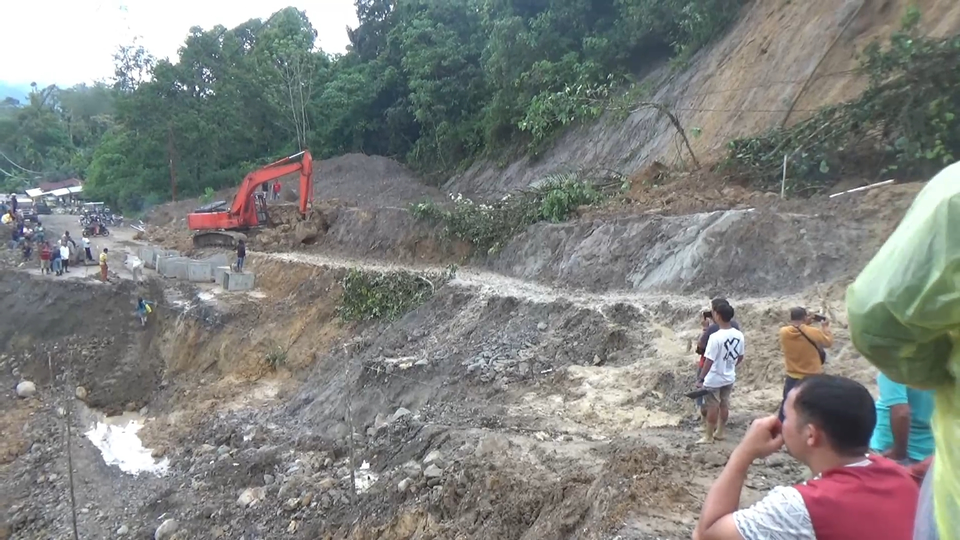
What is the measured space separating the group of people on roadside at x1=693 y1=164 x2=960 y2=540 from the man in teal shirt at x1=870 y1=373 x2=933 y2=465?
3.43ft

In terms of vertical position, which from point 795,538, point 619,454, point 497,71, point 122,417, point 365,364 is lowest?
point 122,417

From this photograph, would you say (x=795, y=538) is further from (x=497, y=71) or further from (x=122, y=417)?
(x=497, y=71)

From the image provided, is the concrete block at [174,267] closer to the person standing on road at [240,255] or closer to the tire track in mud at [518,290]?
the person standing on road at [240,255]

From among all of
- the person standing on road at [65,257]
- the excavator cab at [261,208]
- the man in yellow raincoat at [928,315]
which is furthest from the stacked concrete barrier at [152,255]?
the man in yellow raincoat at [928,315]

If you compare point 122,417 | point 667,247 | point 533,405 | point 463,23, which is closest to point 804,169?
point 667,247

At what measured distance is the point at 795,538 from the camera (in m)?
1.92

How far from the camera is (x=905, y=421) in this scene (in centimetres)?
341

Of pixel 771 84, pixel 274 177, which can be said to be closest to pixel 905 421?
pixel 771 84

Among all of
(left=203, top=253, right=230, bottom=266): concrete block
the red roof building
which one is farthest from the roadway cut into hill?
the red roof building

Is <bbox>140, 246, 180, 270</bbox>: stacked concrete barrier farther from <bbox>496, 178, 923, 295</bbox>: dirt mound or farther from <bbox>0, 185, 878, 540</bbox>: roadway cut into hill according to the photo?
<bbox>496, 178, 923, 295</bbox>: dirt mound

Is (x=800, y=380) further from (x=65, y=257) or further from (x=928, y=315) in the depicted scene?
(x=65, y=257)

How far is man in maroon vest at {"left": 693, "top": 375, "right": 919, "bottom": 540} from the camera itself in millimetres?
1869

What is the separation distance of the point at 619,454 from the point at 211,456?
8.75 m

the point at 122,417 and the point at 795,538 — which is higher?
the point at 795,538
